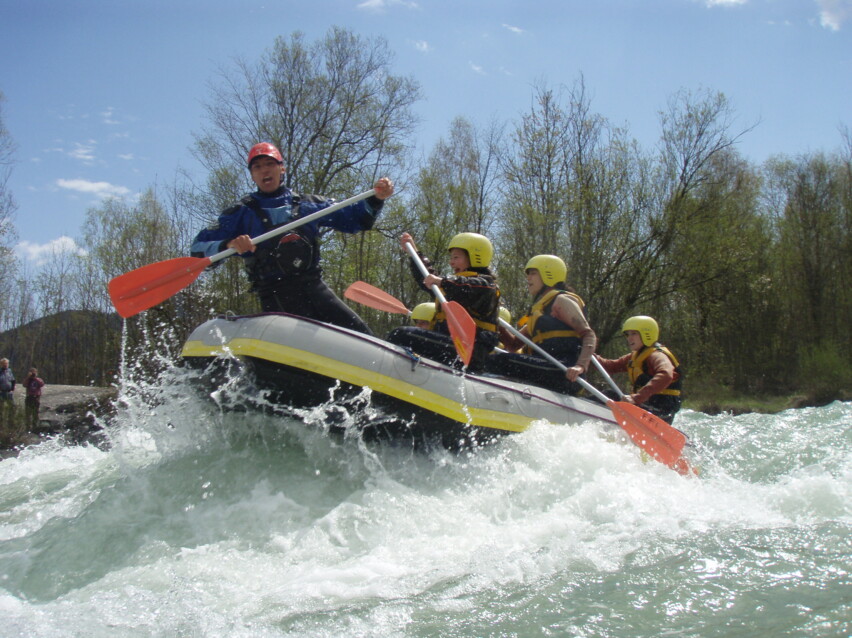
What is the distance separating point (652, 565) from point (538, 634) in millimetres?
Result: 916

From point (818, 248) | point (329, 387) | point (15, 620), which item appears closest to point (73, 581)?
point (15, 620)

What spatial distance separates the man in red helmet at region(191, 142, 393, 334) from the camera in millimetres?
4273

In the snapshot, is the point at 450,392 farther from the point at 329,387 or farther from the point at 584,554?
the point at 584,554

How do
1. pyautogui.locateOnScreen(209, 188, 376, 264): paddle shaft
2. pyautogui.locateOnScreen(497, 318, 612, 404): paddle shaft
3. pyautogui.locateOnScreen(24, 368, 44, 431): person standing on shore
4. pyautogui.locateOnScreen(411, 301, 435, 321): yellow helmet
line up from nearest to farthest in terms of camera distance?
1. pyautogui.locateOnScreen(209, 188, 376, 264): paddle shaft
2. pyautogui.locateOnScreen(497, 318, 612, 404): paddle shaft
3. pyautogui.locateOnScreen(411, 301, 435, 321): yellow helmet
4. pyautogui.locateOnScreen(24, 368, 44, 431): person standing on shore

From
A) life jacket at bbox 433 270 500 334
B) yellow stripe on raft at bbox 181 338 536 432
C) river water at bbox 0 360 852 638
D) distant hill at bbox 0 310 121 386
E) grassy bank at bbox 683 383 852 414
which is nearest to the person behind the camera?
river water at bbox 0 360 852 638

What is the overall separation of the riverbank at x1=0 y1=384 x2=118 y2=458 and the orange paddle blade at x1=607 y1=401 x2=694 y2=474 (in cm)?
795

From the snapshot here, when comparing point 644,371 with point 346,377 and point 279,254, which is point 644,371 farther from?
point 279,254

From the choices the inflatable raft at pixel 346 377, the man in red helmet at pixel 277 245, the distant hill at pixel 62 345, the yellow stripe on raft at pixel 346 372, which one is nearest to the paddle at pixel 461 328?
the inflatable raft at pixel 346 377

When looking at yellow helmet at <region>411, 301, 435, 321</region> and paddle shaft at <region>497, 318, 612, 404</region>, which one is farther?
yellow helmet at <region>411, 301, 435, 321</region>

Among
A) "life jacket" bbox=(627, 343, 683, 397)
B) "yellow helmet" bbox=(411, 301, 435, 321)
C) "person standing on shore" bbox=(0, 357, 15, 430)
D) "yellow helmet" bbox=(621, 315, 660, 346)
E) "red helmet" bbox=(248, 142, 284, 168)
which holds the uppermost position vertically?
"red helmet" bbox=(248, 142, 284, 168)

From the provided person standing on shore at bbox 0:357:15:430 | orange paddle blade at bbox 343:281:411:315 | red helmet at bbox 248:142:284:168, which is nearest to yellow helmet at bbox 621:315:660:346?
orange paddle blade at bbox 343:281:411:315

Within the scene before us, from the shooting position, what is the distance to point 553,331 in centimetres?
546

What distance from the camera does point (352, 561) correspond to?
122 inches

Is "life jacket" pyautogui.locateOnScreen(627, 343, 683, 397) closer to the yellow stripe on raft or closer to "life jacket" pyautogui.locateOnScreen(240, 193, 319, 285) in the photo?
the yellow stripe on raft
